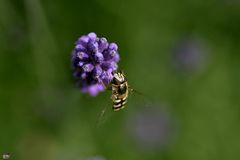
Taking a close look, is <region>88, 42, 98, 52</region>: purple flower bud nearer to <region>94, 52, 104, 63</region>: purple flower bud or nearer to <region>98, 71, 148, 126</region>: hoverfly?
<region>94, 52, 104, 63</region>: purple flower bud

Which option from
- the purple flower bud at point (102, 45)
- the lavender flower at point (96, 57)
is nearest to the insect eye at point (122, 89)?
the lavender flower at point (96, 57)

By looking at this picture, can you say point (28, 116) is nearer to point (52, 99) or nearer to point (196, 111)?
point (52, 99)

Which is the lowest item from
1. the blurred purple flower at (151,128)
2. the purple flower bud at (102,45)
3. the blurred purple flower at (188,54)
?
the purple flower bud at (102,45)

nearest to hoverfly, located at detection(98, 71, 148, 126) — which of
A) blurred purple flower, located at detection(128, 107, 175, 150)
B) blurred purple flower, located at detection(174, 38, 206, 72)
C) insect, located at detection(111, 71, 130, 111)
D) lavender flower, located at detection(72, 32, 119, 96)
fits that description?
insect, located at detection(111, 71, 130, 111)

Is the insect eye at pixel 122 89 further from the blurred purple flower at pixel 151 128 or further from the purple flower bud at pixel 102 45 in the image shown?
the blurred purple flower at pixel 151 128

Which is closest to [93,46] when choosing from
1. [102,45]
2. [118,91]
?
[102,45]

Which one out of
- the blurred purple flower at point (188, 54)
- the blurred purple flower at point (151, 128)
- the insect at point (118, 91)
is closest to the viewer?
the insect at point (118, 91)
